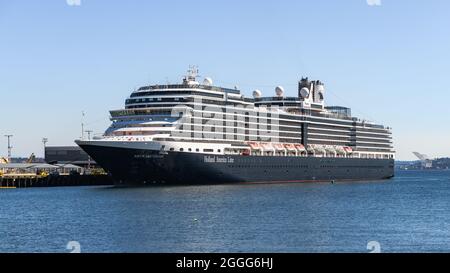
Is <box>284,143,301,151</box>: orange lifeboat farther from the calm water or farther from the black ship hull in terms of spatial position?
the calm water

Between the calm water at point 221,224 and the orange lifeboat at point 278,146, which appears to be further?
the orange lifeboat at point 278,146

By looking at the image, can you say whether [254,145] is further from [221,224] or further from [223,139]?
[221,224]

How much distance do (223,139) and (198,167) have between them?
8594 millimetres

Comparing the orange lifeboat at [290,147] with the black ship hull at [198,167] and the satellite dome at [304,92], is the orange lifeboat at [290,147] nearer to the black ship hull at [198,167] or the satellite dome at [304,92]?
the black ship hull at [198,167]

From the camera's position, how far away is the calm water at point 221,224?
115ft

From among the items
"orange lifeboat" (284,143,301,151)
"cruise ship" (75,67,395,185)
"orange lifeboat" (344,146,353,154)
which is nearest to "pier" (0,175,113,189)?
"cruise ship" (75,67,395,185)

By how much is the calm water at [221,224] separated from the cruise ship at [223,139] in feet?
37.2

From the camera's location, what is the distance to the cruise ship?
8075 centimetres

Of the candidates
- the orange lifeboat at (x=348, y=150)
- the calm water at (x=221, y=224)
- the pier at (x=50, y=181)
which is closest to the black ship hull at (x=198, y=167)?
the calm water at (x=221, y=224)

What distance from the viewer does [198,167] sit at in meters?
84.1

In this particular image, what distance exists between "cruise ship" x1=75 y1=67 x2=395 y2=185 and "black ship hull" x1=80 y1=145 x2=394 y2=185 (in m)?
0.11

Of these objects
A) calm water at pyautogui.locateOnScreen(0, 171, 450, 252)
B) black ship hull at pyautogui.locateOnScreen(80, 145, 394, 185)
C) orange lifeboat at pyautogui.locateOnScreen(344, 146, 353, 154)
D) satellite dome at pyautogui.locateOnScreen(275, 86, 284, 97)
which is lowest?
calm water at pyautogui.locateOnScreen(0, 171, 450, 252)

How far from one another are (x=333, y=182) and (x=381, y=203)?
1812 inches
